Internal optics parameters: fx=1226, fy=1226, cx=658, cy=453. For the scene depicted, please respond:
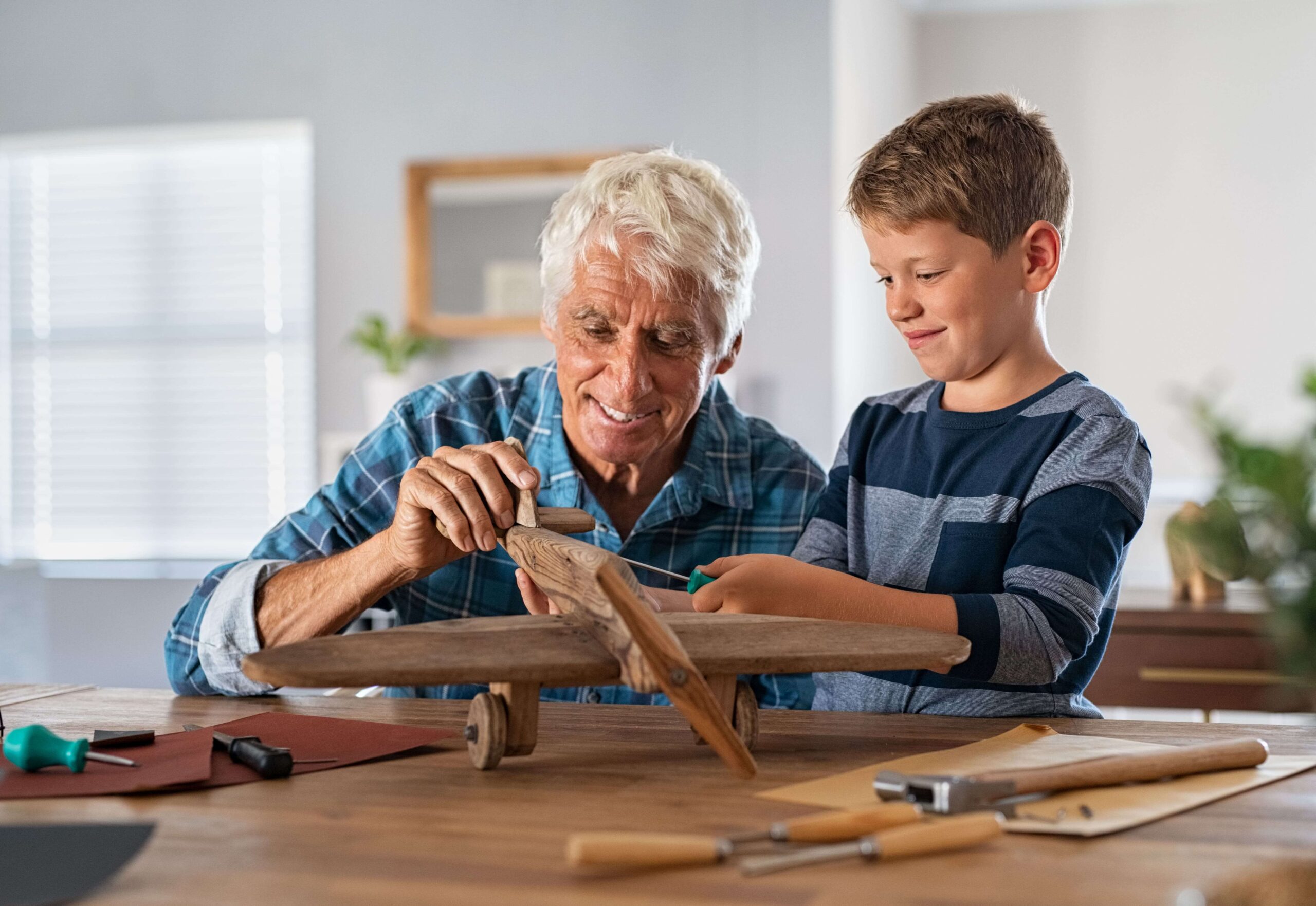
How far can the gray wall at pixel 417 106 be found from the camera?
4660 mm

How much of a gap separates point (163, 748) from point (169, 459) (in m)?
4.62

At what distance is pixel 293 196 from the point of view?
5258 mm

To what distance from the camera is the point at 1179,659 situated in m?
2.89

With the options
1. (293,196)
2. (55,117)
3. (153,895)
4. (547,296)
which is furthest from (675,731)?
(55,117)

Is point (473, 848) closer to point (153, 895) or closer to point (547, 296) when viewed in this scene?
point (153, 895)

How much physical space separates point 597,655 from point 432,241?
421 centimetres

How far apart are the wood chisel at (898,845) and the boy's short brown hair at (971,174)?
0.82 meters

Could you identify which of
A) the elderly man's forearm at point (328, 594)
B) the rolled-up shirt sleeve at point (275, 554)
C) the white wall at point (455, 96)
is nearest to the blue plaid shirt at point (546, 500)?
the rolled-up shirt sleeve at point (275, 554)

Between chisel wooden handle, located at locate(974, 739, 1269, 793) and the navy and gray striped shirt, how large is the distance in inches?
8.2

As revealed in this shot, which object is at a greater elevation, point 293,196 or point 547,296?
point 293,196

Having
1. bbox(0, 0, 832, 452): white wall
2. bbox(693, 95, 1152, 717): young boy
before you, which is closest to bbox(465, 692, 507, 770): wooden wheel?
bbox(693, 95, 1152, 717): young boy

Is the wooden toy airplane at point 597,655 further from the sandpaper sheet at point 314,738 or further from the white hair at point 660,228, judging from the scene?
the white hair at point 660,228

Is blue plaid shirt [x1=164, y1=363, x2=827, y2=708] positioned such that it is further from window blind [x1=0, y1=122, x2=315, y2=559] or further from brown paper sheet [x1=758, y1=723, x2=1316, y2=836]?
window blind [x1=0, y1=122, x2=315, y2=559]

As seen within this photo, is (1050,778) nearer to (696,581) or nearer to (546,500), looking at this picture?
(696,581)
